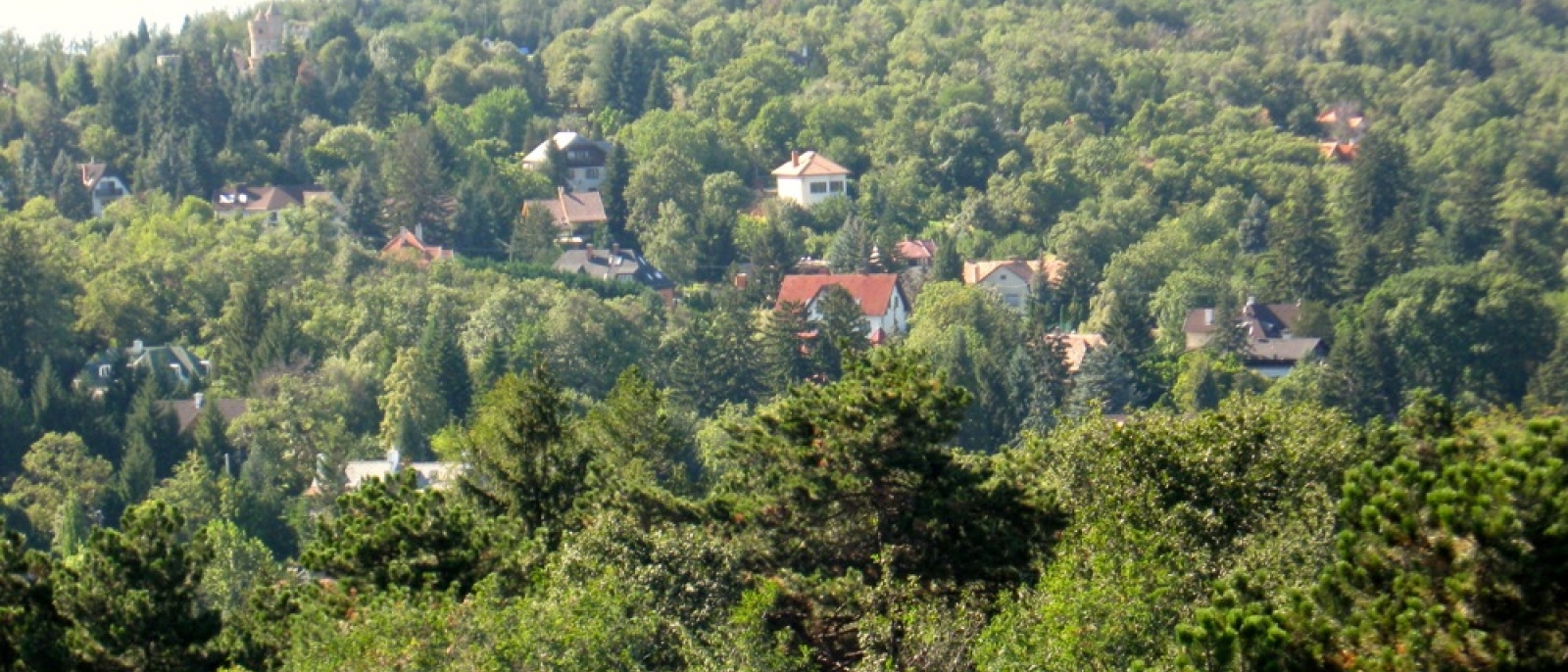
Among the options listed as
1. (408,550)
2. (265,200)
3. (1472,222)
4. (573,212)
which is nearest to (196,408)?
(265,200)

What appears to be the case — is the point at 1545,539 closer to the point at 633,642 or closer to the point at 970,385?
the point at 633,642

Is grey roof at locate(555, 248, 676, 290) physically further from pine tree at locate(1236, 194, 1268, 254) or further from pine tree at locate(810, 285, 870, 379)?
pine tree at locate(1236, 194, 1268, 254)

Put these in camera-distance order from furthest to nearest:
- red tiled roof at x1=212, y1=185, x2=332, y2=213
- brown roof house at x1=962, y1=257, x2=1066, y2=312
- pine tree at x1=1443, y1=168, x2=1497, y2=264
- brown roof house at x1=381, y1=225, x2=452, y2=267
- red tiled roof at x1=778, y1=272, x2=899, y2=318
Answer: pine tree at x1=1443, y1=168, x2=1497, y2=264 < red tiled roof at x1=212, y1=185, x2=332, y2=213 < brown roof house at x1=962, y1=257, x2=1066, y2=312 < brown roof house at x1=381, y1=225, x2=452, y2=267 < red tiled roof at x1=778, y1=272, x2=899, y2=318

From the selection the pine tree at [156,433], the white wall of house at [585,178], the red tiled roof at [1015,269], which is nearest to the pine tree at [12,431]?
the pine tree at [156,433]

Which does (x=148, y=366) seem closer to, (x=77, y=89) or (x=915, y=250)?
(x=77, y=89)

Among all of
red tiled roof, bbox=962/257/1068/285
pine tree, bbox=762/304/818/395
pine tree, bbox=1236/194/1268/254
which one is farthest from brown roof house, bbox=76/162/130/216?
pine tree, bbox=1236/194/1268/254

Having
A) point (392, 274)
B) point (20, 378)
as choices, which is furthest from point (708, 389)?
point (20, 378)
